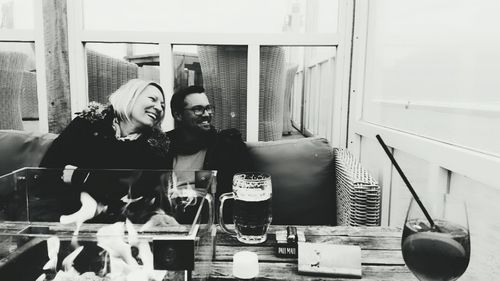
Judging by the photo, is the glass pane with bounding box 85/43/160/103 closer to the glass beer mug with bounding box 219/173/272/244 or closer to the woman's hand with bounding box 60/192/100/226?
the woman's hand with bounding box 60/192/100/226

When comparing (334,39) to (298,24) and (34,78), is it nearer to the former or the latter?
(298,24)

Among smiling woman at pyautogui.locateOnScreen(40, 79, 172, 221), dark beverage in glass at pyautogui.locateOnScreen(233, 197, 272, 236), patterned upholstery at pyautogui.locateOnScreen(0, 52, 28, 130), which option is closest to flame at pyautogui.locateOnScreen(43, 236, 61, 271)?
dark beverage in glass at pyautogui.locateOnScreen(233, 197, 272, 236)

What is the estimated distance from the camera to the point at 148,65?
2.30 m

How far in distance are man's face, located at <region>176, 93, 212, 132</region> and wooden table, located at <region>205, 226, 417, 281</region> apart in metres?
0.92

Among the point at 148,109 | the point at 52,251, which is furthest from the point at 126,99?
the point at 52,251

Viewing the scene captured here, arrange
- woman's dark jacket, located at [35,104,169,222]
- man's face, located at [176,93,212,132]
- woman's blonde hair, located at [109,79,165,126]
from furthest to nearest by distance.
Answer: man's face, located at [176,93,212,132]
woman's blonde hair, located at [109,79,165,126]
woman's dark jacket, located at [35,104,169,222]

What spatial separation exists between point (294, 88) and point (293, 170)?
2.36 feet

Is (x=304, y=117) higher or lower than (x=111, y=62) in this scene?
lower

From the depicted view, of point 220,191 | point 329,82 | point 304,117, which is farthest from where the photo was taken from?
point 304,117

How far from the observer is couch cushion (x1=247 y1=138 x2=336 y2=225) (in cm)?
192

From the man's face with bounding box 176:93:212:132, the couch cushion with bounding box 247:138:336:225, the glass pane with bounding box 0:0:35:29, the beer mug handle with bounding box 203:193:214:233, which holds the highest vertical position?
the glass pane with bounding box 0:0:35:29

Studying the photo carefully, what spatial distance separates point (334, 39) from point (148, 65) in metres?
1.15

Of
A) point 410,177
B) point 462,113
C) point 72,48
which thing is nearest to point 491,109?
point 462,113

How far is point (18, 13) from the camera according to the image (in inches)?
89.8
